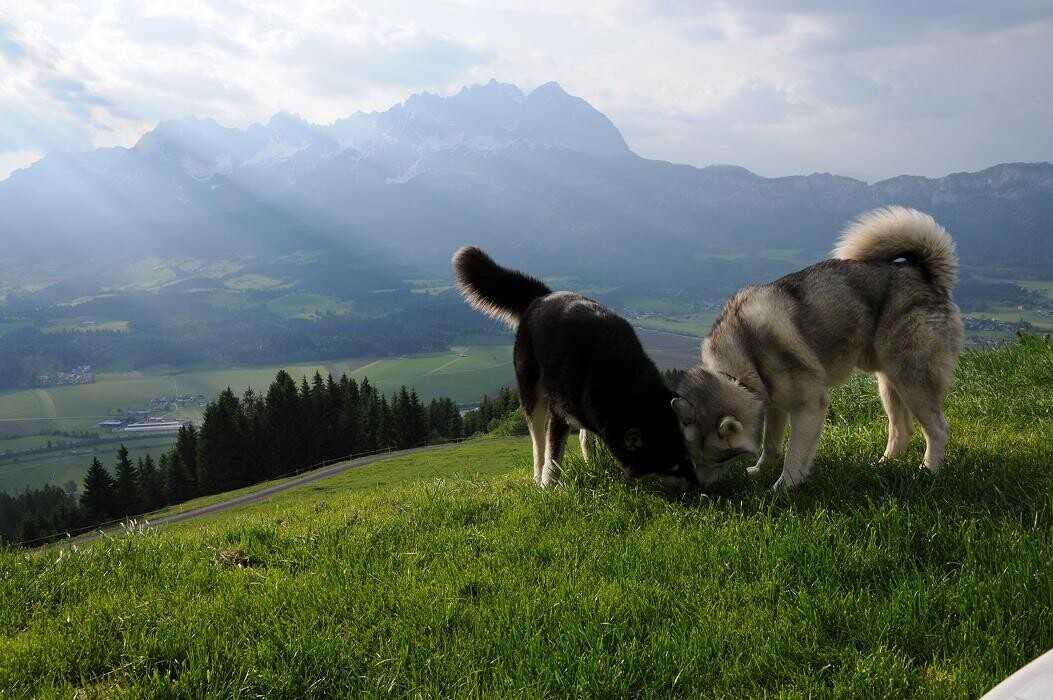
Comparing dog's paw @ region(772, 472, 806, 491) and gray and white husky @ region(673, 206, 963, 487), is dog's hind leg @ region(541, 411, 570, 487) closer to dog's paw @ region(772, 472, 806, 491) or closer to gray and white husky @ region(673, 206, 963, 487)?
gray and white husky @ region(673, 206, 963, 487)

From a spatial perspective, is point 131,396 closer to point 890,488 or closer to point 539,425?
point 539,425

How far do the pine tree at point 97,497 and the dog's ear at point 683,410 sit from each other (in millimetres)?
72475

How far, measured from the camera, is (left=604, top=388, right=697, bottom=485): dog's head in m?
6.27

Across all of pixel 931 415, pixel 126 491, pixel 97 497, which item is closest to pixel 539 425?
pixel 931 415

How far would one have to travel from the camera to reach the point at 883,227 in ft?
21.9

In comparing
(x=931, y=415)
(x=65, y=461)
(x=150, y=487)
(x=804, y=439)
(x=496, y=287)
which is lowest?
(x=65, y=461)

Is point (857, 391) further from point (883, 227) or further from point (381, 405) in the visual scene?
point (381, 405)

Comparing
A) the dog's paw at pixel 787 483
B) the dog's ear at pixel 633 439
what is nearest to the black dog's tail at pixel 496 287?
the dog's ear at pixel 633 439

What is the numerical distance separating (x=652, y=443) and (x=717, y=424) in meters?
0.68

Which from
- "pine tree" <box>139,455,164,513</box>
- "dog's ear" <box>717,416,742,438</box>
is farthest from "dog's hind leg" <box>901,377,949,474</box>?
"pine tree" <box>139,455,164,513</box>

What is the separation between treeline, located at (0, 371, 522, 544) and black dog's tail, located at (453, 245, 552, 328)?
54.9m

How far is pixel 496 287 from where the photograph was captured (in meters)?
8.98

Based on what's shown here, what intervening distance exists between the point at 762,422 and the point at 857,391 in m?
5.19

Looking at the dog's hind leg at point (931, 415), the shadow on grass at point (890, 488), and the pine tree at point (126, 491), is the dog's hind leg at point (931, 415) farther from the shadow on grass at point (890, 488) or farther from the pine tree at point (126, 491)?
the pine tree at point (126, 491)
